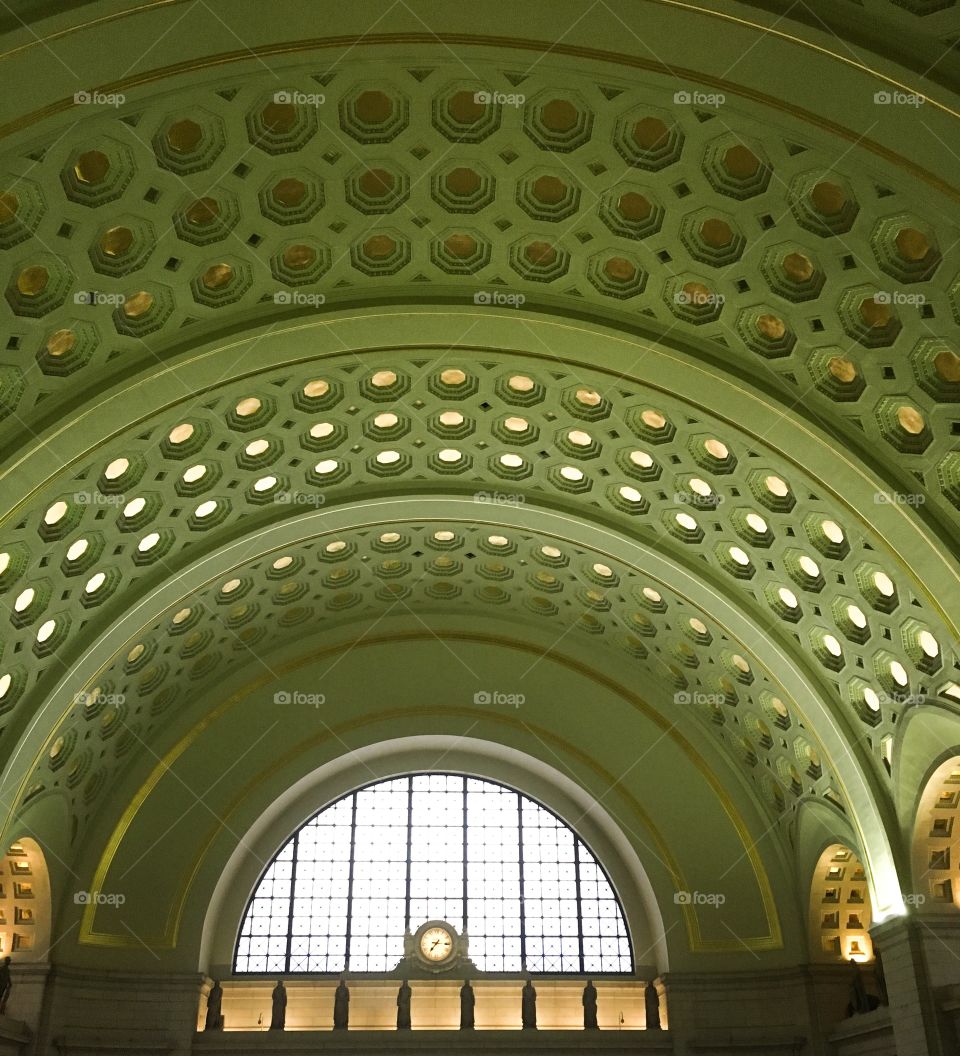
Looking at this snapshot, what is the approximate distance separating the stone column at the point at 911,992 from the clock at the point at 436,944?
11.3 meters

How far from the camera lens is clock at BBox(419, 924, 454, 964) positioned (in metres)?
27.7

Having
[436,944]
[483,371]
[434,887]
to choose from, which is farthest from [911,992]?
[483,371]

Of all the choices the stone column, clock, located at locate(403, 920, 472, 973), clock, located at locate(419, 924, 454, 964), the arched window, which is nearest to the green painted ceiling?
the stone column

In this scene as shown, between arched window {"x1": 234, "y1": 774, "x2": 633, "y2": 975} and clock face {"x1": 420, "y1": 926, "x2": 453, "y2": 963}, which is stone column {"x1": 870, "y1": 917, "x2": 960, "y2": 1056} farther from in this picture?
clock face {"x1": 420, "y1": 926, "x2": 453, "y2": 963}

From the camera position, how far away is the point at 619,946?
28.5m

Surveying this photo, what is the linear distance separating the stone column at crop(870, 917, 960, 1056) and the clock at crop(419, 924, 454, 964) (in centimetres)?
1130

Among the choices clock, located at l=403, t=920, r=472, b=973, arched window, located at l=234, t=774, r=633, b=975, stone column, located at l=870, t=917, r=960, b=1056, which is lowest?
stone column, located at l=870, t=917, r=960, b=1056

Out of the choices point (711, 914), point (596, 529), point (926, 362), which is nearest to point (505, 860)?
point (711, 914)

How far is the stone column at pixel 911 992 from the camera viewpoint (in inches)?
786

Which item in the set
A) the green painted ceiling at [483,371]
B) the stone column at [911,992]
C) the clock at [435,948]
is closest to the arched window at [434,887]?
the clock at [435,948]

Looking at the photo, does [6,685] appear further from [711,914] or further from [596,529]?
[711,914]

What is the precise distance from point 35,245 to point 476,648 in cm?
1761

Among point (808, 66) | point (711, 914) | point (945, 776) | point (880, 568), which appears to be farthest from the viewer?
point (711, 914)

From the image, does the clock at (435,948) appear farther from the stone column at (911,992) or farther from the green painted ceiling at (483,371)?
the stone column at (911,992)
